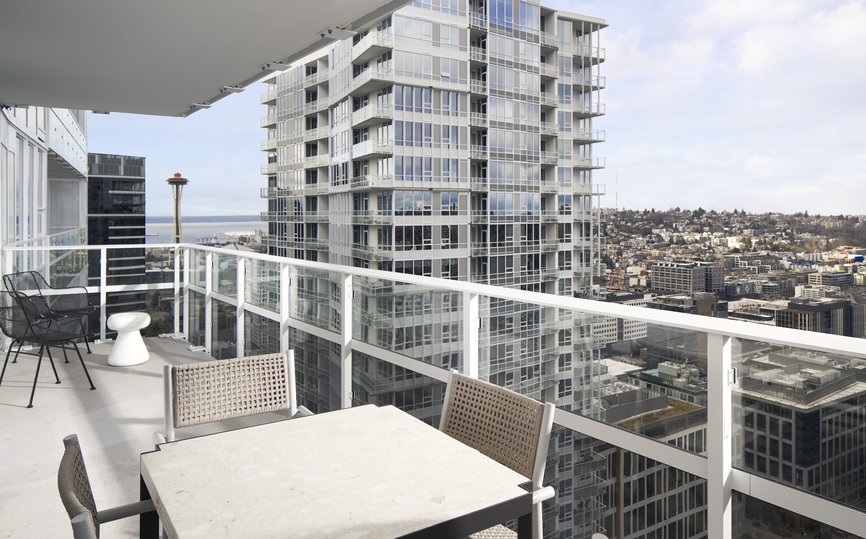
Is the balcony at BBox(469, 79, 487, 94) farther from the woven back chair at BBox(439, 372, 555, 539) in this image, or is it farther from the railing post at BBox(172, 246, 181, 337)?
the woven back chair at BBox(439, 372, 555, 539)

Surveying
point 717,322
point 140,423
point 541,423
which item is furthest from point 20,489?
point 717,322

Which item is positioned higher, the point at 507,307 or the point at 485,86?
the point at 485,86

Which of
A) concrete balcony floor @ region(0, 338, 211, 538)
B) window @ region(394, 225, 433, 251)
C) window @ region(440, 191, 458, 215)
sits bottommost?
concrete balcony floor @ region(0, 338, 211, 538)

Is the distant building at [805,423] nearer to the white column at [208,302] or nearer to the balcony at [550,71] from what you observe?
the white column at [208,302]

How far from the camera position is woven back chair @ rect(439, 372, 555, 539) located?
110cm

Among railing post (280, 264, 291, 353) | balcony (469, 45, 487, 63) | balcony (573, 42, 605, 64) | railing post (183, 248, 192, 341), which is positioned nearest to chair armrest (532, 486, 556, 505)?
railing post (280, 264, 291, 353)

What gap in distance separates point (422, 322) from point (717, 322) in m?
1.17

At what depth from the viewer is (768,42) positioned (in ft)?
71.6

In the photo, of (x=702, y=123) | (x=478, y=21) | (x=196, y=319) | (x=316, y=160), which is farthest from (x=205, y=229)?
(x=702, y=123)

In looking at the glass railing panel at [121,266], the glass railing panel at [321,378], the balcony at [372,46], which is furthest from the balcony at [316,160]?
the glass railing panel at [321,378]

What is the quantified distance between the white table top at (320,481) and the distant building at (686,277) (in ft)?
56.9

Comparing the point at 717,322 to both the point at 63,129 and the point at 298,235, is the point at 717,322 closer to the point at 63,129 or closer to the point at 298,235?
the point at 63,129

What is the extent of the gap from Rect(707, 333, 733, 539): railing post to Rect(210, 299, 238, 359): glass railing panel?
130 inches

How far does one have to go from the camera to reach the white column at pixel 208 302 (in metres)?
4.46
